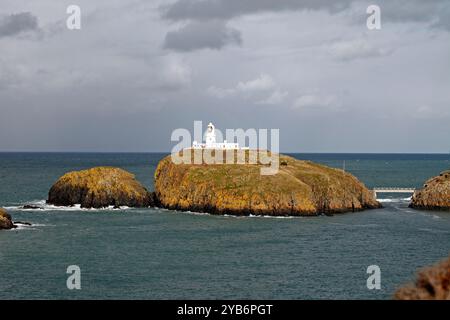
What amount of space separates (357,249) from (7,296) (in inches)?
1685

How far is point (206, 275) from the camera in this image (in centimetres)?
5684

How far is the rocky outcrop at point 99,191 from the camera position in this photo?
11575 cm

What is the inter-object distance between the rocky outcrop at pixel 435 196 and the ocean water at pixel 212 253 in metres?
8.94

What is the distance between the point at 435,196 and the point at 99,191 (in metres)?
70.9

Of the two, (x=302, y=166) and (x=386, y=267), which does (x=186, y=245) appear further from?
(x=302, y=166)

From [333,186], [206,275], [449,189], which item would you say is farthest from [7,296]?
[449,189]

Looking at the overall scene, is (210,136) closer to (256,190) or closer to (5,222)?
(256,190)

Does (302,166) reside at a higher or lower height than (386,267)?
higher
